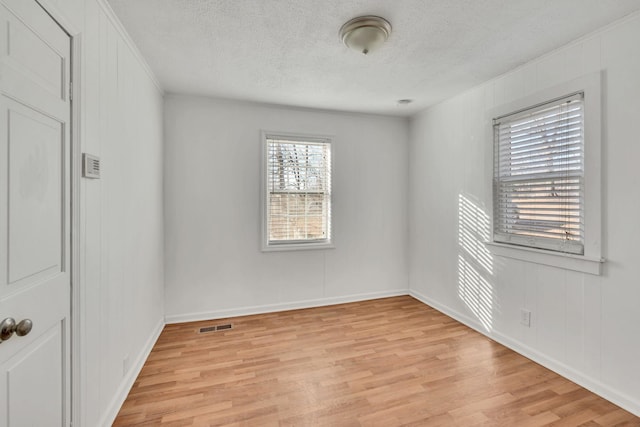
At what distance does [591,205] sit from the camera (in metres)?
2.08

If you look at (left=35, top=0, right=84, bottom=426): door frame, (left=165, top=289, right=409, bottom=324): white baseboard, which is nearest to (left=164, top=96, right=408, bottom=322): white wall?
(left=165, top=289, right=409, bottom=324): white baseboard

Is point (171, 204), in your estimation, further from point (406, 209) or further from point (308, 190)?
point (406, 209)

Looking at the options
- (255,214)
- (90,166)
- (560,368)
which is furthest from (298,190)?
(560,368)

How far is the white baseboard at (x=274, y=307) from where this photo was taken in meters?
3.33

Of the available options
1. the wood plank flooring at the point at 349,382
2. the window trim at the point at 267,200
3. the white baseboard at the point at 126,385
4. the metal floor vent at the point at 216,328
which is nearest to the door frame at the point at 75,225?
the white baseboard at the point at 126,385

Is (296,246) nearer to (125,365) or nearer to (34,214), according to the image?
(125,365)

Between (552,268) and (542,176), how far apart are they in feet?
2.47

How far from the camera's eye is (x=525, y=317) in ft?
8.43

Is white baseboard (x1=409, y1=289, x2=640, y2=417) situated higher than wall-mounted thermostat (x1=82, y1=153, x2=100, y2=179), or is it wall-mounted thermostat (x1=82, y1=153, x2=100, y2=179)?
wall-mounted thermostat (x1=82, y1=153, x2=100, y2=179)

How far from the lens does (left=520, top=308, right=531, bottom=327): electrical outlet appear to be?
8.33 feet

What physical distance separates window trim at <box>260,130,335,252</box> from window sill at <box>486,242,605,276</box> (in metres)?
1.85

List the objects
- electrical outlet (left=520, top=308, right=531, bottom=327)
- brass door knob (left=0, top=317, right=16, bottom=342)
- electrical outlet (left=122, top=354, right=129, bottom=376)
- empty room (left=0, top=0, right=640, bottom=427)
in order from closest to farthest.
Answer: brass door knob (left=0, top=317, right=16, bottom=342)
empty room (left=0, top=0, right=640, bottom=427)
electrical outlet (left=122, top=354, right=129, bottom=376)
electrical outlet (left=520, top=308, right=531, bottom=327)

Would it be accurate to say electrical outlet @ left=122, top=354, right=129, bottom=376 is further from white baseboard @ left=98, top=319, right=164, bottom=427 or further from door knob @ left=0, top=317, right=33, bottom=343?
door knob @ left=0, top=317, right=33, bottom=343

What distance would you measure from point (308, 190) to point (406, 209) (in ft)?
4.88
